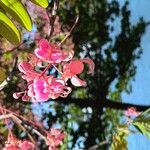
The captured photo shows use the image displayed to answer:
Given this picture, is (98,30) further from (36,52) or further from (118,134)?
(36,52)

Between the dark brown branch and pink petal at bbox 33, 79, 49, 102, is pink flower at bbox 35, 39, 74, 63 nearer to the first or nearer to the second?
pink petal at bbox 33, 79, 49, 102

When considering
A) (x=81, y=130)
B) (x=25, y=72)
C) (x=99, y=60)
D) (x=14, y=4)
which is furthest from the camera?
(x=99, y=60)

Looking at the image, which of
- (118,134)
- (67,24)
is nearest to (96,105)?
(67,24)

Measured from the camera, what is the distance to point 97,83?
7.85 metres

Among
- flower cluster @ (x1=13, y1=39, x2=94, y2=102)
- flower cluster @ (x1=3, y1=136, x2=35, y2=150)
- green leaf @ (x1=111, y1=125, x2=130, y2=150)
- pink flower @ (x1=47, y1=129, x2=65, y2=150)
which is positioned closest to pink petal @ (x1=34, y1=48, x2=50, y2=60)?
flower cluster @ (x1=13, y1=39, x2=94, y2=102)

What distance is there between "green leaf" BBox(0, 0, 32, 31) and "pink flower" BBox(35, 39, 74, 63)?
68 mm

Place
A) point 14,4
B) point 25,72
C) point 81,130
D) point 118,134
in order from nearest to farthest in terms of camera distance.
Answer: point 14,4, point 25,72, point 118,134, point 81,130

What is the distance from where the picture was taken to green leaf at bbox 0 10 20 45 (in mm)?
1299

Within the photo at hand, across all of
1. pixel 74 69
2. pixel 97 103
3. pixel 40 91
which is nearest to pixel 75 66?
pixel 74 69

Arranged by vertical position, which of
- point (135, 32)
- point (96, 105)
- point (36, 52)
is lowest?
point (36, 52)

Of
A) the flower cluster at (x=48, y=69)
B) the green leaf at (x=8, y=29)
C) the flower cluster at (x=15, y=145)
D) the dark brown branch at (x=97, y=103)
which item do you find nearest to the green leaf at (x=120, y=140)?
the flower cluster at (x=15, y=145)

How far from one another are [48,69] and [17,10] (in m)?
0.18

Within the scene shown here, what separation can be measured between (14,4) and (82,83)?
0.28m

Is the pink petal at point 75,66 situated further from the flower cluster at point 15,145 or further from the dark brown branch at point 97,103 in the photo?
the dark brown branch at point 97,103
